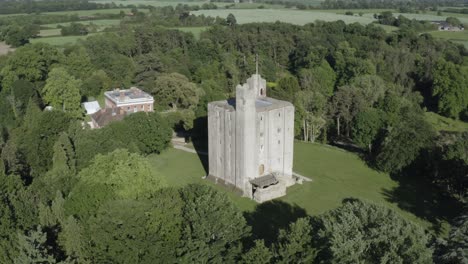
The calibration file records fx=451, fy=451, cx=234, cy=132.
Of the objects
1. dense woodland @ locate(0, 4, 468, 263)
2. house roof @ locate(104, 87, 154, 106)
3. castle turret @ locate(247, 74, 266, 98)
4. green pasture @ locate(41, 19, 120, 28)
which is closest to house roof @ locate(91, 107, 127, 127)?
house roof @ locate(104, 87, 154, 106)

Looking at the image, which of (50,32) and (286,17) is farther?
(286,17)

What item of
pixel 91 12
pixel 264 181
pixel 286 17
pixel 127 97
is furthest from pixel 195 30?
pixel 264 181

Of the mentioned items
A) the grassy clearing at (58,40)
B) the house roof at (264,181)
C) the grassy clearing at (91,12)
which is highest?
the grassy clearing at (91,12)

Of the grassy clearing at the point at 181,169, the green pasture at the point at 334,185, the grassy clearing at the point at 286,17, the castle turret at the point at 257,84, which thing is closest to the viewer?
the green pasture at the point at 334,185

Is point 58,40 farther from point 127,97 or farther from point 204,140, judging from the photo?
point 204,140

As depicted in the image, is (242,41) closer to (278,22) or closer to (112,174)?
(278,22)

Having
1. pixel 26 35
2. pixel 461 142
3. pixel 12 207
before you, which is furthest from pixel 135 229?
pixel 26 35

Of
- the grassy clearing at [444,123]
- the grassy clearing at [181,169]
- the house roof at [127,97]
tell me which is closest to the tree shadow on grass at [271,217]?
the grassy clearing at [181,169]

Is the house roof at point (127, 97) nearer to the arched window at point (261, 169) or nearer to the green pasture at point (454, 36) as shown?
the arched window at point (261, 169)
